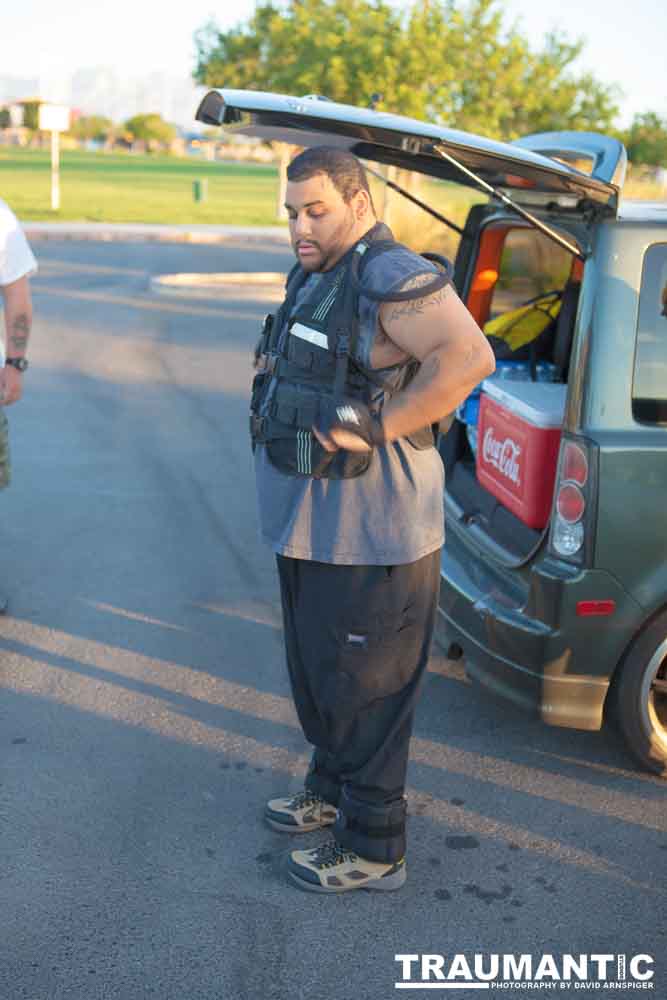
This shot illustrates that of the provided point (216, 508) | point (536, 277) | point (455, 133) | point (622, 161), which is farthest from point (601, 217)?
point (536, 277)

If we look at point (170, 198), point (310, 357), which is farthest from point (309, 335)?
point (170, 198)

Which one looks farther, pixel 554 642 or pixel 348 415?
pixel 554 642

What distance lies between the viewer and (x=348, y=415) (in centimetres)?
285

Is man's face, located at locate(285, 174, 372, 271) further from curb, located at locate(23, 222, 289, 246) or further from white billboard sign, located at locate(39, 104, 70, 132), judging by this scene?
white billboard sign, located at locate(39, 104, 70, 132)

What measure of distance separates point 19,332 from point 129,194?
39182 millimetres

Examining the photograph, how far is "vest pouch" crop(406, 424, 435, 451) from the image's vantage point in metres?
2.96

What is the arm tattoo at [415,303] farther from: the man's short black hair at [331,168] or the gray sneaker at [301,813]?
the gray sneaker at [301,813]

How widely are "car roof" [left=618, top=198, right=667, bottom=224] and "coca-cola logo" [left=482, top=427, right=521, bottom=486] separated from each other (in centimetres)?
84

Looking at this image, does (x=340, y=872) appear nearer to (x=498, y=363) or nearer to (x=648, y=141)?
(x=498, y=363)

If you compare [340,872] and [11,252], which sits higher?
[11,252]

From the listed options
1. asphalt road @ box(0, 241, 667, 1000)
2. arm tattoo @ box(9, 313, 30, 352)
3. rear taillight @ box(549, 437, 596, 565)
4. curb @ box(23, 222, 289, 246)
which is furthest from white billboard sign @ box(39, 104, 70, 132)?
rear taillight @ box(549, 437, 596, 565)

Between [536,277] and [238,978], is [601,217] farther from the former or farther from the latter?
[536,277]

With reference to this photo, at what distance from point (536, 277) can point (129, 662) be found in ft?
38.1

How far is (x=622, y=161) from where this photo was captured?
3654 mm
